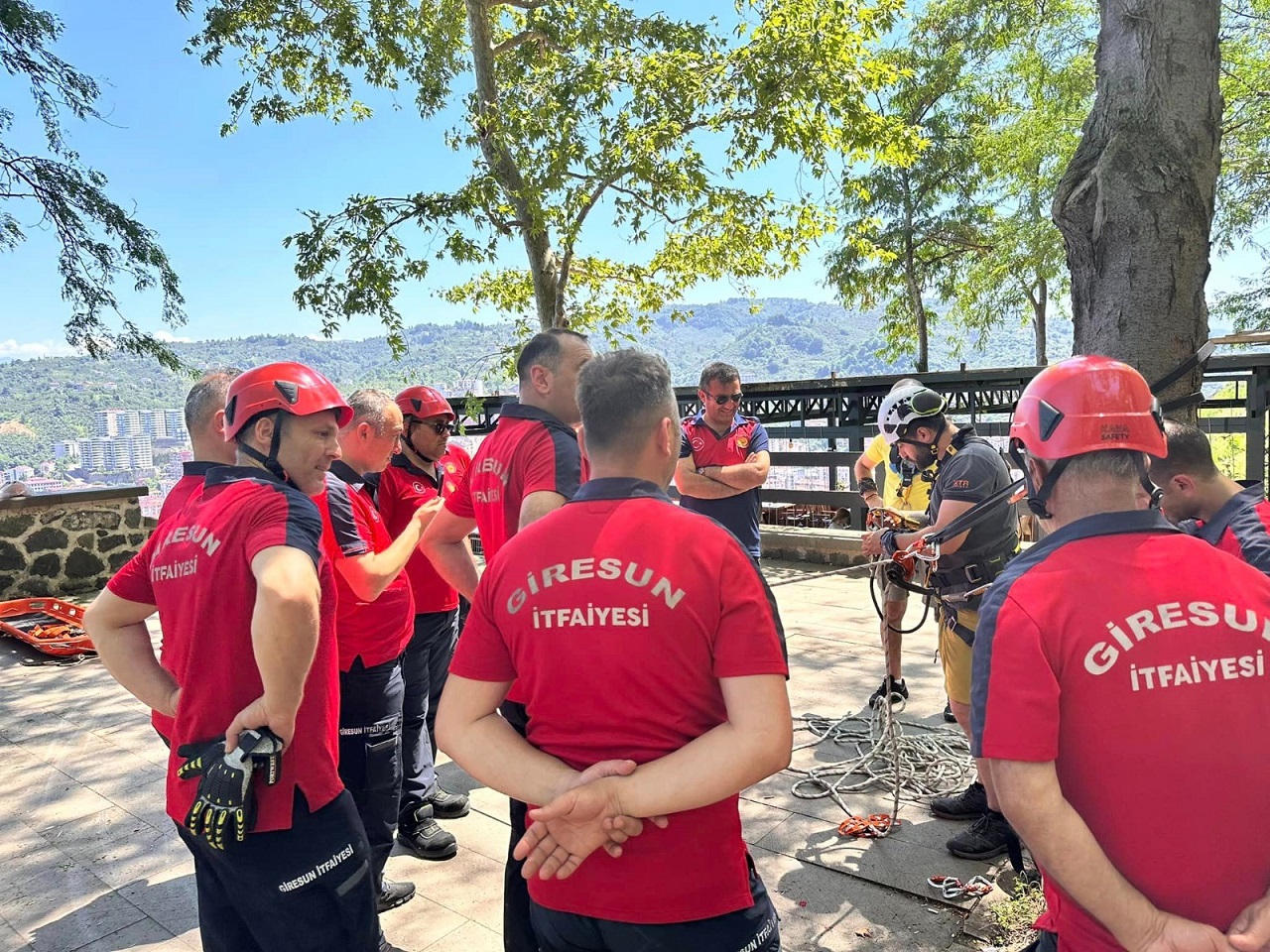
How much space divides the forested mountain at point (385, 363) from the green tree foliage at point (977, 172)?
2319 millimetres

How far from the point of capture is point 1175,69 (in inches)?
115

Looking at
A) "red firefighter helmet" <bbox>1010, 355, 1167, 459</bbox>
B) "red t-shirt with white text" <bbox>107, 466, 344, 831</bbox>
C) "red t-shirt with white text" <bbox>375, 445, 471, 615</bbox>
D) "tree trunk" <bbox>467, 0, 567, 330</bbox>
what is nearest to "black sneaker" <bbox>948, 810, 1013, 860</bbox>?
"red firefighter helmet" <bbox>1010, 355, 1167, 459</bbox>

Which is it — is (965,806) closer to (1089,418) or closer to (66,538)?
(1089,418)

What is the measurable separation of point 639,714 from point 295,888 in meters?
1.08

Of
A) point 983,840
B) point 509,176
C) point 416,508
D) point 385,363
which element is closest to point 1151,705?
point 983,840

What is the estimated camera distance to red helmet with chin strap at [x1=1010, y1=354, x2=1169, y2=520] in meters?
1.64

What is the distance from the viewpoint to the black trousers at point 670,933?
1623mm

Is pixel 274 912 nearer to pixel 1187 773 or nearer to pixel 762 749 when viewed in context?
Answer: pixel 762 749

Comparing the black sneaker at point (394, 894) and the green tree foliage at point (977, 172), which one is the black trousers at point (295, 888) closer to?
the black sneaker at point (394, 894)

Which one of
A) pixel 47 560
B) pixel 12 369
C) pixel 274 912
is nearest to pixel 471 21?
pixel 47 560

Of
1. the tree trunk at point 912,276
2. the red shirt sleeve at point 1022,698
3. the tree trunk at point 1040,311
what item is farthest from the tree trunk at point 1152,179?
the tree trunk at point 1040,311

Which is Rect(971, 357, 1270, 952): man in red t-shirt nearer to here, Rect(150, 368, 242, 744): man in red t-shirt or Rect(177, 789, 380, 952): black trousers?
Rect(177, 789, 380, 952): black trousers

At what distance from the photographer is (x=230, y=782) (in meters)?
1.92

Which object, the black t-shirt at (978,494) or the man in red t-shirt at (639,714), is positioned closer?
the man in red t-shirt at (639,714)
